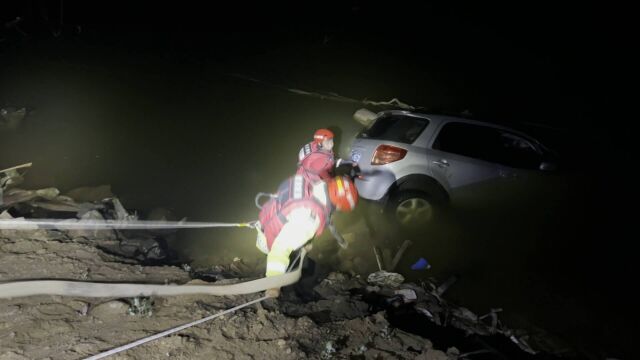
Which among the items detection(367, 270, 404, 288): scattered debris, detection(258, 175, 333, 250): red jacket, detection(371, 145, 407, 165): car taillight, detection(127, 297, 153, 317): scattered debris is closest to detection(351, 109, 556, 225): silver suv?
detection(371, 145, 407, 165): car taillight

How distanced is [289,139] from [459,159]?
19.7ft

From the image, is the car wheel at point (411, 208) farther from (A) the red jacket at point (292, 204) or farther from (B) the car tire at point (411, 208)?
(A) the red jacket at point (292, 204)

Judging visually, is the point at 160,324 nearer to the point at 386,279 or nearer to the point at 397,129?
the point at 386,279

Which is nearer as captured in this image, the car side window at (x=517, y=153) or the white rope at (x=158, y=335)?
the white rope at (x=158, y=335)

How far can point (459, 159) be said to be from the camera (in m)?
5.98

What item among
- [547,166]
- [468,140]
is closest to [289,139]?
[468,140]

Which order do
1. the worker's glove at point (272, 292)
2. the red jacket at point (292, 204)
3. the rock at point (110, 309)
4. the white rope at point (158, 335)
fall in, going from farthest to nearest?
1. the worker's glove at point (272, 292)
2. the red jacket at point (292, 204)
3. the rock at point (110, 309)
4. the white rope at point (158, 335)

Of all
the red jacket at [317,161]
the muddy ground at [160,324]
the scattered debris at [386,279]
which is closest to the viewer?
the muddy ground at [160,324]

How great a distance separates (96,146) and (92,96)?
3948 millimetres

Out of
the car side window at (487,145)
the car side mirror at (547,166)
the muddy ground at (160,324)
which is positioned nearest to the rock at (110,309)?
the muddy ground at (160,324)

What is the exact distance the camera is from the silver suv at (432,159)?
19.5 ft

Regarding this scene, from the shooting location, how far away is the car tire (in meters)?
5.99

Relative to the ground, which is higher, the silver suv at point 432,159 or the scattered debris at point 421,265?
the silver suv at point 432,159

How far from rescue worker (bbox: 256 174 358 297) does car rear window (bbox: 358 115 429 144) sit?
280cm
